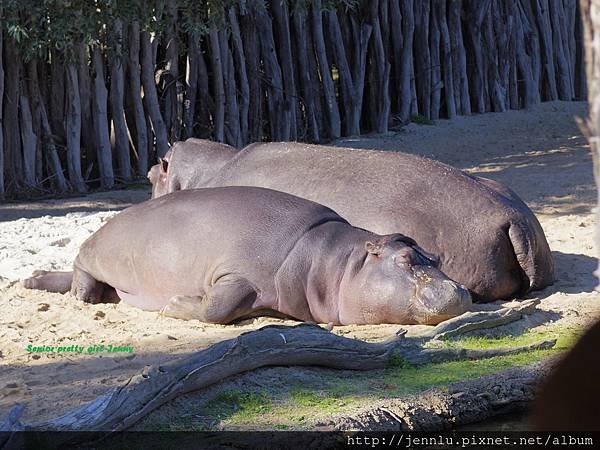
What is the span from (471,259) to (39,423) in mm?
2851

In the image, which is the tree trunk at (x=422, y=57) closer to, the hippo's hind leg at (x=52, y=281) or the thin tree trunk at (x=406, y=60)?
the thin tree trunk at (x=406, y=60)

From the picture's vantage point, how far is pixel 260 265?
502cm

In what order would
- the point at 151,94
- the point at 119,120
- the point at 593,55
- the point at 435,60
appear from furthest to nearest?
the point at 435,60
the point at 151,94
the point at 119,120
the point at 593,55

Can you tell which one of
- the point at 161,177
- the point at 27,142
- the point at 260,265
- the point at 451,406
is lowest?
the point at 451,406

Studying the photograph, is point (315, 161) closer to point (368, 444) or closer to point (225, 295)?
point (225, 295)

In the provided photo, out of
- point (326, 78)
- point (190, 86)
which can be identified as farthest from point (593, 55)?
point (326, 78)

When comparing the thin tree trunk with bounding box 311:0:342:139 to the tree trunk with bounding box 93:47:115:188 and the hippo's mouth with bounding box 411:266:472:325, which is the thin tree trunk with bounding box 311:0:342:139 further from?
the hippo's mouth with bounding box 411:266:472:325

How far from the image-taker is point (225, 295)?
16.1 ft

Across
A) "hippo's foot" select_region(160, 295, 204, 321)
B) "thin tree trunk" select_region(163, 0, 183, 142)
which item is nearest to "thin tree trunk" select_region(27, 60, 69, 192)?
"thin tree trunk" select_region(163, 0, 183, 142)

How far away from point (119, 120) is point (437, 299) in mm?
5304

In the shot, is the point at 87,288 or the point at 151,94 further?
the point at 151,94

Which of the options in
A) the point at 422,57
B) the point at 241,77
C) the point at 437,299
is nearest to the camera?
the point at 437,299

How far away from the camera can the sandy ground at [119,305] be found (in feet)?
13.1

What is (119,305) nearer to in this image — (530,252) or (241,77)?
(530,252)
